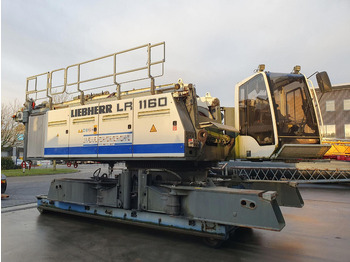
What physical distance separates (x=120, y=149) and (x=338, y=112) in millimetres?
28684

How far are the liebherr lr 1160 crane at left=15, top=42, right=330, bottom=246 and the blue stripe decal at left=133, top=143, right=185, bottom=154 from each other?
0.02m

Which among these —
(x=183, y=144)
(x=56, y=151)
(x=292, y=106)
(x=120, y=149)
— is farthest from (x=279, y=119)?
(x=56, y=151)

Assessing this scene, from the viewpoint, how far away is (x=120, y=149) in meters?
5.43

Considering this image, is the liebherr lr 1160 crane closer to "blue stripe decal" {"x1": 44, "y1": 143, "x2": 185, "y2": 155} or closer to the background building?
"blue stripe decal" {"x1": 44, "y1": 143, "x2": 185, "y2": 155}

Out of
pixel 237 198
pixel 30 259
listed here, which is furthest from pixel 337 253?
pixel 30 259

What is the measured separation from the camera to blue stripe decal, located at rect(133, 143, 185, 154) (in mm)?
4712

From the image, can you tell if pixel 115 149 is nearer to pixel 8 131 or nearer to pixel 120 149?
pixel 120 149

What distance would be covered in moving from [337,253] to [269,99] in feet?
9.45

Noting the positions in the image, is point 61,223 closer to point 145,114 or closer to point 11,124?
point 145,114

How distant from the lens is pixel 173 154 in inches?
188

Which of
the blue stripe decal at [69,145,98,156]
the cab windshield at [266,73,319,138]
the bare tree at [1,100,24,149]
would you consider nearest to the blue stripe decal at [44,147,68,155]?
the blue stripe decal at [69,145,98,156]

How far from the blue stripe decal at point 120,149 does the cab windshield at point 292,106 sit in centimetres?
193

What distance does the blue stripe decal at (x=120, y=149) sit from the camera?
4.80m

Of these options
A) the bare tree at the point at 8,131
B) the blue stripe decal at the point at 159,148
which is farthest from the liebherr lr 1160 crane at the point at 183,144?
the bare tree at the point at 8,131
